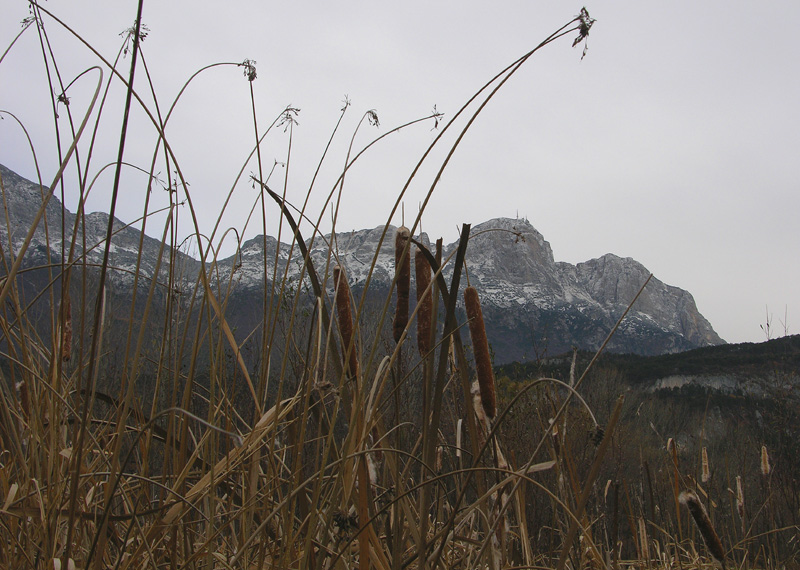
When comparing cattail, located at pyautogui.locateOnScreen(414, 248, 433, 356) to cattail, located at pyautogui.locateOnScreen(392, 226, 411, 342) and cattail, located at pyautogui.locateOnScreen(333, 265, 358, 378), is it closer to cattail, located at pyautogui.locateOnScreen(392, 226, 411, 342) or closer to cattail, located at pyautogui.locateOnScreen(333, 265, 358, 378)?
cattail, located at pyautogui.locateOnScreen(392, 226, 411, 342)

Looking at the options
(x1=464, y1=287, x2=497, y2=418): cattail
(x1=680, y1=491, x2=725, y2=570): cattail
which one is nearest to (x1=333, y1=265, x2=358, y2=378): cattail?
(x1=464, y1=287, x2=497, y2=418): cattail

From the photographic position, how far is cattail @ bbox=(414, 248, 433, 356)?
→ 115 cm

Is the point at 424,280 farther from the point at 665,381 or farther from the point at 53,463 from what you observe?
the point at 665,381

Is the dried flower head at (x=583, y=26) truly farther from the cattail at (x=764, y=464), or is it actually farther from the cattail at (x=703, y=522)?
the cattail at (x=764, y=464)

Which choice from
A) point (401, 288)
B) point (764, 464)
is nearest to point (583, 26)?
point (401, 288)

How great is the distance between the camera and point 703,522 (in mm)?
1164

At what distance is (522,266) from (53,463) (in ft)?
501

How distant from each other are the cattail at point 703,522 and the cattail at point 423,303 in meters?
0.65

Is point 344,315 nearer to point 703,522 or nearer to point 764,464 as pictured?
point 703,522

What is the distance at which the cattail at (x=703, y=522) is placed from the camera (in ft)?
3.78

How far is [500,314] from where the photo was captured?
474ft

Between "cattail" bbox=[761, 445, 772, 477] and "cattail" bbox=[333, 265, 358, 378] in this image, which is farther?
"cattail" bbox=[761, 445, 772, 477]

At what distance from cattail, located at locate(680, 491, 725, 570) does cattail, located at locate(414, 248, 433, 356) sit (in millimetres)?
651

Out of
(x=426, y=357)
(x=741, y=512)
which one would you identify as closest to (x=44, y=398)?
(x=426, y=357)
